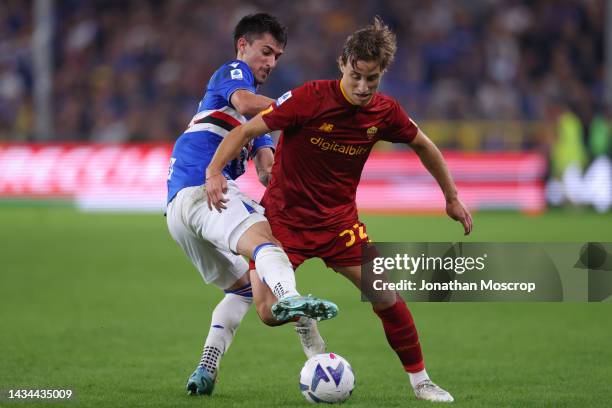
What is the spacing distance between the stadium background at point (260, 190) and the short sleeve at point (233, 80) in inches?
66.9

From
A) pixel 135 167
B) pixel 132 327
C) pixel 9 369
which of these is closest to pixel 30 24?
pixel 135 167

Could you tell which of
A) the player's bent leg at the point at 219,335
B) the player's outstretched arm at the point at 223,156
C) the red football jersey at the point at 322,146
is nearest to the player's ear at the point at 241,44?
the red football jersey at the point at 322,146

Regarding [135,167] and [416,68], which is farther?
[416,68]

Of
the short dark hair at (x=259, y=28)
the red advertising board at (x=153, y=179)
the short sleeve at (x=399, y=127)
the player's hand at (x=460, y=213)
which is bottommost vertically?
the player's hand at (x=460, y=213)

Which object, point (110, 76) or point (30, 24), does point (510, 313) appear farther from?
point (30, 24)

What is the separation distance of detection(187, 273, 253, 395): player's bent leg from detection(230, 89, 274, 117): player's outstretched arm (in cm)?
107

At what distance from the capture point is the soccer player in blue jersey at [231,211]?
5641mm

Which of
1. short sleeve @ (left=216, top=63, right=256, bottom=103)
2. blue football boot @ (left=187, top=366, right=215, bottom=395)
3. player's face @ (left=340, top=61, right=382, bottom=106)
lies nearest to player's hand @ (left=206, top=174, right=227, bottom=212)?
short sleeve @ (left=216, top=63, right=256, bottom=103)

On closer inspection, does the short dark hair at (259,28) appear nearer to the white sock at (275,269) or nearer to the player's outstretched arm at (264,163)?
the player's outstretched arm at (264,163)

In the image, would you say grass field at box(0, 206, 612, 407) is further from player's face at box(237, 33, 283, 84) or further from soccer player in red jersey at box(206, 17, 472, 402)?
player's face at box(237, 33, 283, 84)

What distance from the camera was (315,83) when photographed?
570 cm

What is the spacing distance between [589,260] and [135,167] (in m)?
15.1

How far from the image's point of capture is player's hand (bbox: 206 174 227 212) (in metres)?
5.50

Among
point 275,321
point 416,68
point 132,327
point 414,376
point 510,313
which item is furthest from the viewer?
point 416,68
